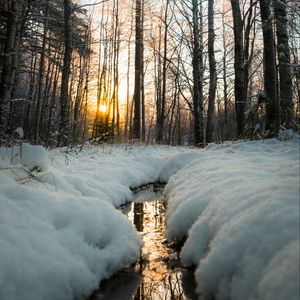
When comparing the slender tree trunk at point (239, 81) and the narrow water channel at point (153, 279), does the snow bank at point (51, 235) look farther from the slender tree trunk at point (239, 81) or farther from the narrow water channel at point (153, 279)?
the slender tree trunk at point (239, 81)

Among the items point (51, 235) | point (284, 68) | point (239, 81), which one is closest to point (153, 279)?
point (51, 235)

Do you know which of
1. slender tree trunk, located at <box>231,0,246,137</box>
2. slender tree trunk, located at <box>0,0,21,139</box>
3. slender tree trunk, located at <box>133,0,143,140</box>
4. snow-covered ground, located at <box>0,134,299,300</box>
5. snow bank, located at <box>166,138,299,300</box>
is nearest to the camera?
snow bank, located at <box>166,138,299,300</box>

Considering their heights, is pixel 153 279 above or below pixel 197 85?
below

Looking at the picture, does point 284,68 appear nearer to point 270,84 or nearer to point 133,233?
point 270,84

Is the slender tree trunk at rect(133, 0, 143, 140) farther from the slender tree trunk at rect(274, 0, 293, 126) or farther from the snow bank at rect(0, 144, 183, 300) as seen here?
the snow bank at rect(0, 144, 183, 300)

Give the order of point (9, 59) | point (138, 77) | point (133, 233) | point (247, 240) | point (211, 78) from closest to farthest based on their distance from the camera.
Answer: point (247, 240), point (133, 233), point (9, 59), point (211, 78), point (138, 77)

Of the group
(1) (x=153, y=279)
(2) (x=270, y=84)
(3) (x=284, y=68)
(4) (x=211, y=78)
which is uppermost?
(4) (x=211, y=78)

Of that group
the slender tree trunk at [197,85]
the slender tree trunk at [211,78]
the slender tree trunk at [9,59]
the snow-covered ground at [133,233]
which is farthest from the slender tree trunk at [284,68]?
the slender tree trunk at [211,78]

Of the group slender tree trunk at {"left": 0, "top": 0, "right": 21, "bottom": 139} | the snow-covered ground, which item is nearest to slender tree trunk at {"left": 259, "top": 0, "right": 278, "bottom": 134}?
the snow-covered ground

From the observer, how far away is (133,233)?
2.95 meters

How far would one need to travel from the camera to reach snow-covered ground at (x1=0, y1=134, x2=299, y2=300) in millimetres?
1515

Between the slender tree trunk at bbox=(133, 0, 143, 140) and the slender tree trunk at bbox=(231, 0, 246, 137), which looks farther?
the slender tree trunk at bbox=(133, 0, 143, 140)

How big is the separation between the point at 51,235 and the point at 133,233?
0.82m

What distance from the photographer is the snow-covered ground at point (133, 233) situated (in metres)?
1.51
